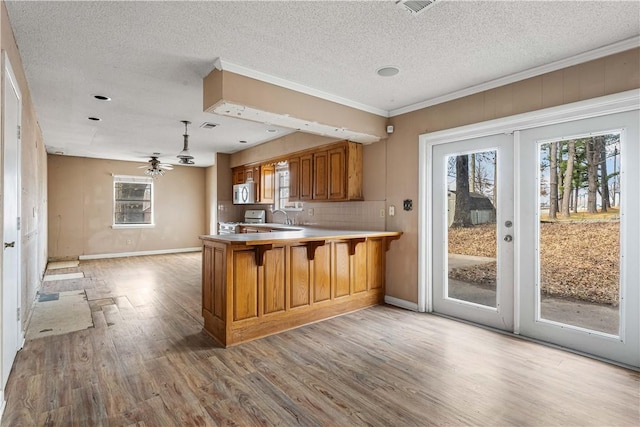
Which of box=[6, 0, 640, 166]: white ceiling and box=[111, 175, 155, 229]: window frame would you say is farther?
box=[111, 175, 155, 229]: window frame

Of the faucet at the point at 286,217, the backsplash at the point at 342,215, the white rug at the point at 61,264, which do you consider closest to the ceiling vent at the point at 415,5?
the backsplash at the point at 342,215

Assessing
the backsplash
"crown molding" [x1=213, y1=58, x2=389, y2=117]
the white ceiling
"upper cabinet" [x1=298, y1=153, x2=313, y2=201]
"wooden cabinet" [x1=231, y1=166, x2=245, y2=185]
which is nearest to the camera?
the white ceiling

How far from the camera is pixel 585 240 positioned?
2799 millimetres

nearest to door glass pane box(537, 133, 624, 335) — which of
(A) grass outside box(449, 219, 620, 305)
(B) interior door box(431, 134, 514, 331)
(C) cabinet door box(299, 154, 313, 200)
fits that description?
(A) grass outside box(449, 219, 620, 305)

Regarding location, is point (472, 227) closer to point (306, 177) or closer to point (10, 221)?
point (306, 177)

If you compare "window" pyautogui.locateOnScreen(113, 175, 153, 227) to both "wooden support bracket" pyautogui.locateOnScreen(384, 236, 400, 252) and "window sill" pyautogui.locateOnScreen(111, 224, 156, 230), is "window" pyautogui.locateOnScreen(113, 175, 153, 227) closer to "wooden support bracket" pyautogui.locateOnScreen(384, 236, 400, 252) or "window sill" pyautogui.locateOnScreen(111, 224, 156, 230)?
"window sill" pyautogui.locateOnScreen(111, 224, 156, 230)

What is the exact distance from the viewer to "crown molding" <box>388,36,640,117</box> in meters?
2.51

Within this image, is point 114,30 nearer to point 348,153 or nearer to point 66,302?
point 348,153

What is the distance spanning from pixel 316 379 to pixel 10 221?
8.10 feet

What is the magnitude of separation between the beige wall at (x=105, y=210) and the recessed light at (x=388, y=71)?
7.42 m

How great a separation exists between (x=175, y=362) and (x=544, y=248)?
3.30 metres

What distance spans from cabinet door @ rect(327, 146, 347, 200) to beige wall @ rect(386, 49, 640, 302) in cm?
60

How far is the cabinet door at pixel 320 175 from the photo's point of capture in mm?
4816

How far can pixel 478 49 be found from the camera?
2.62m
